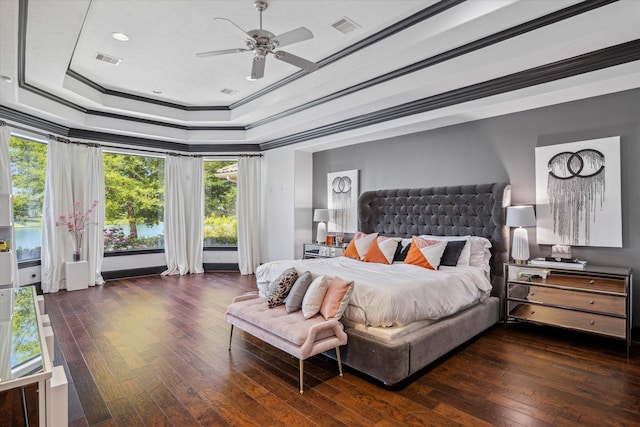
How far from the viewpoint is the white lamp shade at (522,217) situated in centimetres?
395

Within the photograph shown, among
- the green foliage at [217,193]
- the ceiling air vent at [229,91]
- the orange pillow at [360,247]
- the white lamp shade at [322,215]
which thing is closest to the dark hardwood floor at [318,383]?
the orange pillow at [360,247]

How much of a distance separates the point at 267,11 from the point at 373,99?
5.81ft

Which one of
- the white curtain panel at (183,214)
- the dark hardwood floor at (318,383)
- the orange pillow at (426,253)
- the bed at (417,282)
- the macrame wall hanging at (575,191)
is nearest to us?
the dark hardwood floor at (318,383)

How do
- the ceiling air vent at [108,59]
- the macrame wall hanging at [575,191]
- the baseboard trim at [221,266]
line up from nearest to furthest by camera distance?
the macrame wall hanging at [575,191] < the ceiling air vent at [108,59] < the baseboard trim at [221,266]

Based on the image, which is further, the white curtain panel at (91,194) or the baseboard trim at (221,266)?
the baseboard trim at (221,266)

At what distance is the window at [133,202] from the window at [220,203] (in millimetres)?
958

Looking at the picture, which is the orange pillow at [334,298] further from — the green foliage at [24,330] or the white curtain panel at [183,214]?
the white curtain panel at [183,214]

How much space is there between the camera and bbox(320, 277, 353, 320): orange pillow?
2947 millimetres

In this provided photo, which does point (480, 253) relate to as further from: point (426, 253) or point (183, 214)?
point (183, 214)

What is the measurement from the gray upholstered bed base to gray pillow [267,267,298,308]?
703 millimetres

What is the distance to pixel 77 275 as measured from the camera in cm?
602

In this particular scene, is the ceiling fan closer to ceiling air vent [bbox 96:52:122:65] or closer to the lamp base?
ceiling air vent [bbox 96:52:122:65]

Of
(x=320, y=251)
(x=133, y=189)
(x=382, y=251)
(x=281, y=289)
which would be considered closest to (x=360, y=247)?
(x=382, y=251)

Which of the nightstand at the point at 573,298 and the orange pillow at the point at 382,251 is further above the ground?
the orange pillow at the point at 382,251
